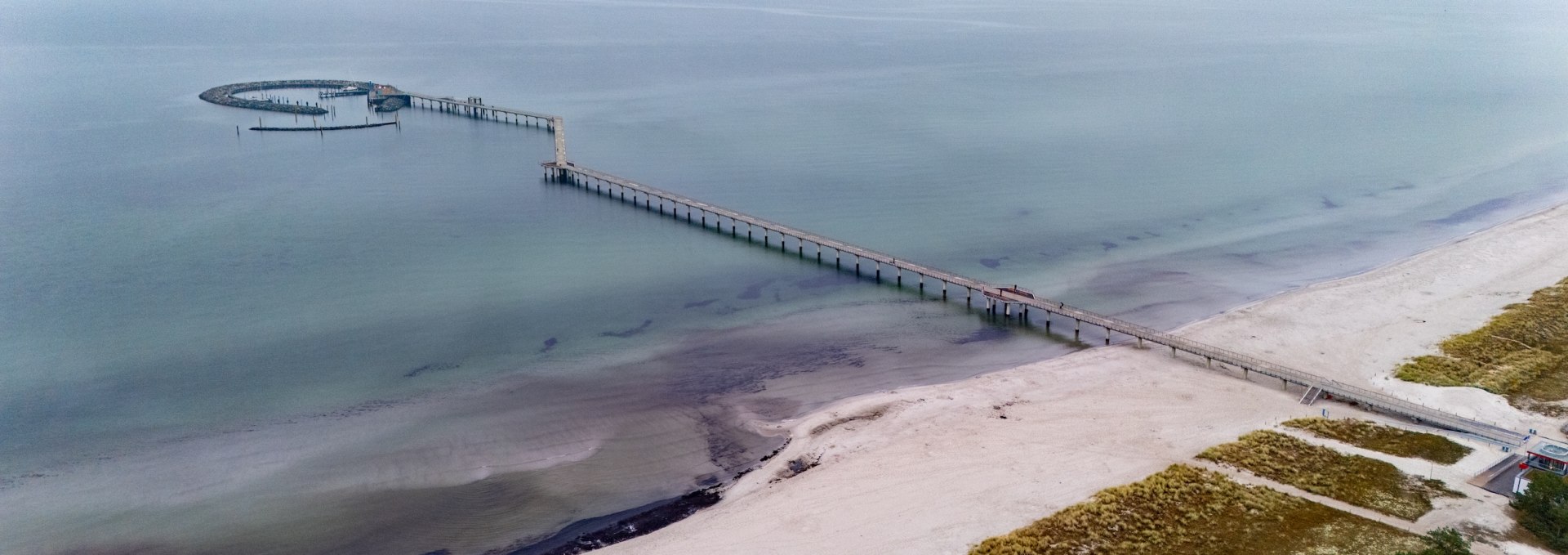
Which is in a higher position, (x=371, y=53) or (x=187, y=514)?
(x=371, y=53)

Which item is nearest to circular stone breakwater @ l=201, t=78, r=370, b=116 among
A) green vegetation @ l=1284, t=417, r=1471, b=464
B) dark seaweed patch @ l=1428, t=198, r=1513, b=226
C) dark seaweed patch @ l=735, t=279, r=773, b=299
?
dark seaweed patch @ l=735, t=279, r=773, b=299

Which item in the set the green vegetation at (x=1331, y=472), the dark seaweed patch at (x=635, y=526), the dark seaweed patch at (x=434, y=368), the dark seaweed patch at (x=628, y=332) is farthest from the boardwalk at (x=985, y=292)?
the dark seaweed patch at (x=434, y=368)

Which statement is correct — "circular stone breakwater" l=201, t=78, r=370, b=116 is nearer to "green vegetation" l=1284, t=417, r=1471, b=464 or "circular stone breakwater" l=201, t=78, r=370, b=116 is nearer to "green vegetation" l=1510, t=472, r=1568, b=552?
"green vegetation" l=1284, t=417, r=1471, b=464

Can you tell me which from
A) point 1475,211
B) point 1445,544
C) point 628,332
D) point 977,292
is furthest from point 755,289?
point 1475,211

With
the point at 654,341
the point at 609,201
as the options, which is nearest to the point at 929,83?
the point at 609,201

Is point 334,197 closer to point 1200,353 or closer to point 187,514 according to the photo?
point 187,514

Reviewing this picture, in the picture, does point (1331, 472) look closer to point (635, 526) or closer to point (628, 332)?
point (635, 526)
